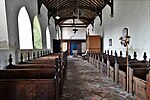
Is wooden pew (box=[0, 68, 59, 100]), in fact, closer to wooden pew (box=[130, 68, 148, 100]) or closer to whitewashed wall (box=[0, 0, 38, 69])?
whitewashed wall (box=[0, 0, 38, 69])

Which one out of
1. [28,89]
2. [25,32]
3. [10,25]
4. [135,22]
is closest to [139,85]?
[28,89]

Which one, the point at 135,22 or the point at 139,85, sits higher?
the point at 135,22

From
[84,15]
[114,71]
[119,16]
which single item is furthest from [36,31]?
[84,15]

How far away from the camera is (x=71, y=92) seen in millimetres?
4668

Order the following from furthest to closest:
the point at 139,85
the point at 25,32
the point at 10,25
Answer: the point at 25,32
the point at 10,25
the point at 139,85

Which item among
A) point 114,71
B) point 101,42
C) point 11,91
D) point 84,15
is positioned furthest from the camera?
point 84,15

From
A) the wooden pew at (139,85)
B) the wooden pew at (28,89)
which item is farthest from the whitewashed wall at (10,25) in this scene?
the wooden pew at (139,85)

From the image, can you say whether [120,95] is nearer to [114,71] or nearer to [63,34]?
[114,71]

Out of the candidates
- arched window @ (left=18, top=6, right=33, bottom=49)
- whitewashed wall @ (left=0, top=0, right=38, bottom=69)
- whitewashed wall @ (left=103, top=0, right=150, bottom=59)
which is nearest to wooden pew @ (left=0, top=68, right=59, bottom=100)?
whitewashed wall @ (left=0, top=0, right=38, bottom=69)

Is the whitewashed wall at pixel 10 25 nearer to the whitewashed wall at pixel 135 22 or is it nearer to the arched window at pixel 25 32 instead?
the arched window at pixel 25 32

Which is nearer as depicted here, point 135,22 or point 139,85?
point 139,85

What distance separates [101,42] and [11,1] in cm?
1039

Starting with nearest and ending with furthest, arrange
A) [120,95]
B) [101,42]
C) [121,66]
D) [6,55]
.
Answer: [120,95]
[6,55]
[121,66]
[101,42]

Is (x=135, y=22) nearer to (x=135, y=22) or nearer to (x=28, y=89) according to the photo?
(x=135, y=22)
